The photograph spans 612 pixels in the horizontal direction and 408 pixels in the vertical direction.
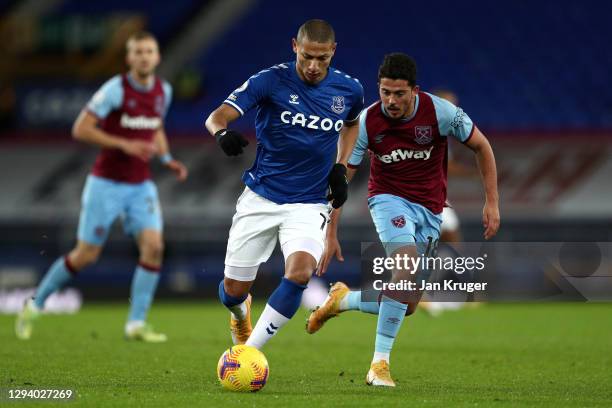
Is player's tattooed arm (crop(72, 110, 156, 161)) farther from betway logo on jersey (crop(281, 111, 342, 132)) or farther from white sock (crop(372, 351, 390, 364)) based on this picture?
white sock (crop(372, 351, 390, 364))

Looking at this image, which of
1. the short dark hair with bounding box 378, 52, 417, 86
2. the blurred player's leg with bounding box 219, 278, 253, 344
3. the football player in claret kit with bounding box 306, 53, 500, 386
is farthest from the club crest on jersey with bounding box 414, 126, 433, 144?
the blurred player's leg with bounding box 219, 278, 253, 344

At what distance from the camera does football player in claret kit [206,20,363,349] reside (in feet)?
23.0

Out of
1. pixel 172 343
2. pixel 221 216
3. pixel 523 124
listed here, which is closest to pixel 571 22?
pixel 523 124

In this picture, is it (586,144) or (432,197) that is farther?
(586,144)

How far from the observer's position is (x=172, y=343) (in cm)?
1018

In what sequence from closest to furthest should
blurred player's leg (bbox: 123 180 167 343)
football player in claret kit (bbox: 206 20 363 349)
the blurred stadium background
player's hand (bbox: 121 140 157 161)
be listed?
football player in claret kit (bbox: 206 20 363 349), player's hand (bbox: 121 140 157 161), blurred player's leg (bbox: 123 180 167 343), the blurred stadium background

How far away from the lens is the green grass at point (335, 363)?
6379mm

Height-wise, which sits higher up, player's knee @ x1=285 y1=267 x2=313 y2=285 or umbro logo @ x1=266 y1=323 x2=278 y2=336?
player's knee @ x1=285 y1=267 x2=313 y2=285

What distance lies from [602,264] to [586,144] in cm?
245

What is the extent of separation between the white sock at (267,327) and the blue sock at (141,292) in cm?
385

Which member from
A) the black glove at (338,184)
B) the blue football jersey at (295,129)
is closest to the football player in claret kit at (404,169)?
the blue football jersey at (295,129)

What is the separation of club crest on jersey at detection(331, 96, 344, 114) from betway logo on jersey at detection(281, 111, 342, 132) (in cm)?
9

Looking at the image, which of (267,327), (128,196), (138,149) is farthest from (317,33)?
(128,196)

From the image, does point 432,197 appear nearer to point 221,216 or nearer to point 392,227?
point 392,227
